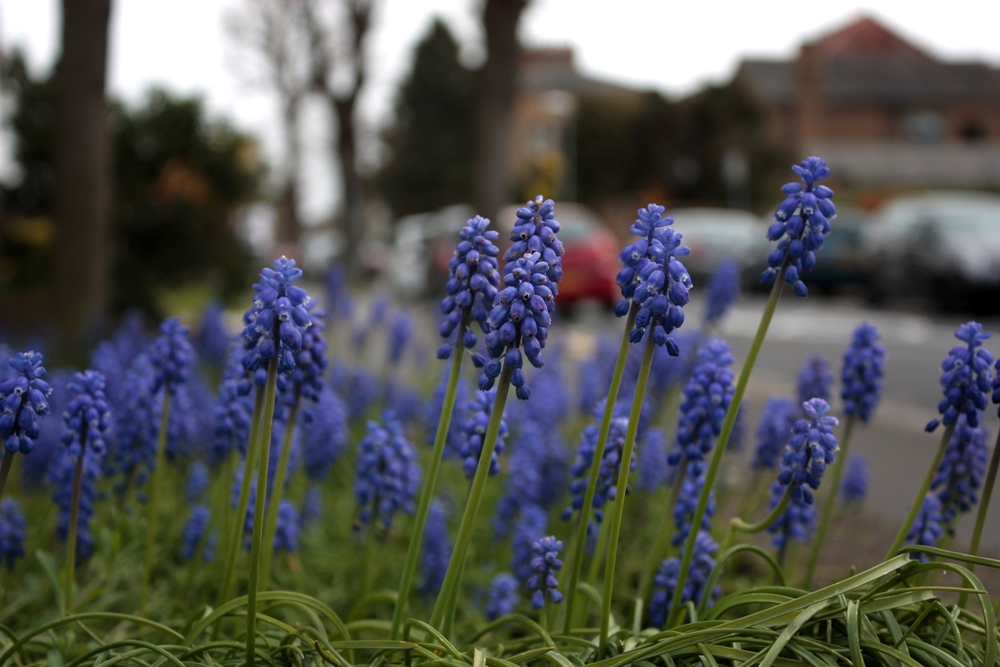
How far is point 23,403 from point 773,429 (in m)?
2.49

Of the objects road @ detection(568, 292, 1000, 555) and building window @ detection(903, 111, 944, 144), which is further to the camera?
building window @ detection(903, 111, 944, 144)

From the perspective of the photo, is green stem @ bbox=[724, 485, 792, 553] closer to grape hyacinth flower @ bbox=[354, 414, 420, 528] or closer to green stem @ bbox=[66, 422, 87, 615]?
grape hyacinth flower @ bbox=[354, 414, 420, 528]

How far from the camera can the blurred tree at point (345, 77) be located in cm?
2369

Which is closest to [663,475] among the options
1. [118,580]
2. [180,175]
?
[118,580]

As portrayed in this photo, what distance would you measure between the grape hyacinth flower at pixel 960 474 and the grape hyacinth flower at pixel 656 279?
3.60ft

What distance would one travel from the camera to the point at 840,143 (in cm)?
5744

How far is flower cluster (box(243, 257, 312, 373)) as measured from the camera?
1.92 meters

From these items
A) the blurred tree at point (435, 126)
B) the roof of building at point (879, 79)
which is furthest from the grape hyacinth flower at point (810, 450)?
the roof of building at point (879, 79)

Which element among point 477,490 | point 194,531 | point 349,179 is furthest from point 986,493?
point 349,179

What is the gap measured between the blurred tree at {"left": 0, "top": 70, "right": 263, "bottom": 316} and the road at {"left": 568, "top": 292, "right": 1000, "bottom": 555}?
15.0 ft

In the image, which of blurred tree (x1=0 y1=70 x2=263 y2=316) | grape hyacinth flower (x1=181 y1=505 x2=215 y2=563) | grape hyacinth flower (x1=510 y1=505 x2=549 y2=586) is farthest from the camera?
blurred tree (x1=0 y1=70 x2=263 y2=316)

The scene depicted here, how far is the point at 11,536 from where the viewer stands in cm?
299

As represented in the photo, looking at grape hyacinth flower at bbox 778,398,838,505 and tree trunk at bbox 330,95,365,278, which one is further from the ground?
tree trunk at bbox 330,95,365,278

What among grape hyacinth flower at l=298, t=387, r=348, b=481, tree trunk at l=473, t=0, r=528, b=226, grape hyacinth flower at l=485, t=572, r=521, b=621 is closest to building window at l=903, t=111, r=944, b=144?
tree trunk at l=473, t=0, r=528, b=226
